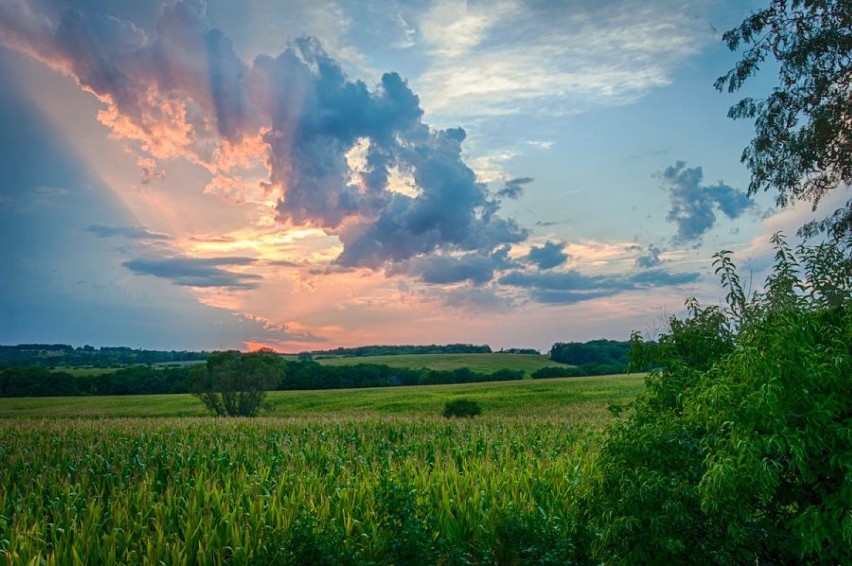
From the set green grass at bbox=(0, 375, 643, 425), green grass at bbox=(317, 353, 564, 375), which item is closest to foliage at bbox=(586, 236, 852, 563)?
green grass at bbox=(0, 375, 643, 425)

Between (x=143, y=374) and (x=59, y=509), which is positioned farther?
(x=143, y=374)

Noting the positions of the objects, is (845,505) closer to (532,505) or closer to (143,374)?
(532,505)

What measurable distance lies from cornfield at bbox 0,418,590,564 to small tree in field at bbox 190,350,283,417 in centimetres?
2530

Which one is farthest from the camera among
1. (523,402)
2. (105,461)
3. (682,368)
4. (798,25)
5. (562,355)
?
(562,355)

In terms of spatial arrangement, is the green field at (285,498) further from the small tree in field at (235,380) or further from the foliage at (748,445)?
the small tree in field at (235,380)

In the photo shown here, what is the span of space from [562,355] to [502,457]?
4302 inches

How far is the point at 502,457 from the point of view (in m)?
17.5

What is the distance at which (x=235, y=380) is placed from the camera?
46.5 meters

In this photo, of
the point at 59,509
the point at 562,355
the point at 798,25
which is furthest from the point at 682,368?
the point at 562,355

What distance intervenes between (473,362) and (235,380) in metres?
77.6

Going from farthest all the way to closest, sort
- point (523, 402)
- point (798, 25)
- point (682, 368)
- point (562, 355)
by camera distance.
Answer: point (562, 355)
point (523, 402)
point (798, 25)
point (682, 368)

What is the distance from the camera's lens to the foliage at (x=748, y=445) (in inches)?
272

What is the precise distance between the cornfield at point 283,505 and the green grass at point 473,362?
288ft

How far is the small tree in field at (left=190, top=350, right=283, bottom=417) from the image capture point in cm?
4641
